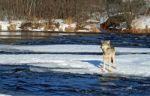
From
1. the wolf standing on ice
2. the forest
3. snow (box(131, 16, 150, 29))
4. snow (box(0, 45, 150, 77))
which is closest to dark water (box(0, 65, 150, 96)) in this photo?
snow (box(0, 45, 150, 77))

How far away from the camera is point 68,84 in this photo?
17.7 m

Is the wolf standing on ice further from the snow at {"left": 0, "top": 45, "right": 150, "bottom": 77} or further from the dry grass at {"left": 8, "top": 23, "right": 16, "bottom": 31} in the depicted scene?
the dry grass at {"left": 8, "top": 23, "right": 16, "bottom": 31}

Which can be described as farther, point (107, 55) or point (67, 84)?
point (107, 55)

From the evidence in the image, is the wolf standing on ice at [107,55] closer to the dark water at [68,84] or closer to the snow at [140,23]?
the dark water at [68,84]

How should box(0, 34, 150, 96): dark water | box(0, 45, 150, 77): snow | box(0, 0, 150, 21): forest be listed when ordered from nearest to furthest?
1. box(0, 34, 150, 96): dark water
2. box(0, 45, 150, 77): snow
3. box(0, 0, 150, 21): forest

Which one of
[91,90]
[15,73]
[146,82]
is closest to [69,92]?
[91,90]

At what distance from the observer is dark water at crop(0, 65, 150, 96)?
1598 centimetres

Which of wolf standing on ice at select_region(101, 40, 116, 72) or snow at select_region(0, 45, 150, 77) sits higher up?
wolf standing on ice at select_region(101, 40, 116, 72)

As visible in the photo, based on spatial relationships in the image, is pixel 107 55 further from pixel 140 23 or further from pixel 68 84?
pixel 140 23

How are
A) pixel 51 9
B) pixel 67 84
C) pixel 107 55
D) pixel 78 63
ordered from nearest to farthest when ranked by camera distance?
pixel 67 84 → pixel 107 55 → pixel 78 63 → pixel 51 9

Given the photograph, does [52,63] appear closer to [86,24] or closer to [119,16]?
[86,24]

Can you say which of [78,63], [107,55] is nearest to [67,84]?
[107,55]

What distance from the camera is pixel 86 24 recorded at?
2420 inches

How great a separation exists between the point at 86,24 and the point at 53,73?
41341 mm
